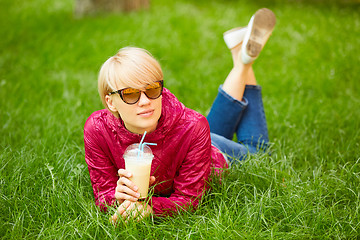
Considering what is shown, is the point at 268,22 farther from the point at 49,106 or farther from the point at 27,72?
the point at 27,72

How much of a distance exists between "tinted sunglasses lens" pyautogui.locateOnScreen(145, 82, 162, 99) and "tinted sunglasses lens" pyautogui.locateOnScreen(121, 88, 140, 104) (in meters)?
0.05

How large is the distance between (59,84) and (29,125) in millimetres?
1218

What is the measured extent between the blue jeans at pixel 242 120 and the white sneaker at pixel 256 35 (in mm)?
245

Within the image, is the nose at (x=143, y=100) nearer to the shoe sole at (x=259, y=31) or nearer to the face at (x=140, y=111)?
the face at (x=140, y=111)

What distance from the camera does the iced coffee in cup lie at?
1.95 metres

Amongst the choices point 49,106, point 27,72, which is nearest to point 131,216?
point 49,106

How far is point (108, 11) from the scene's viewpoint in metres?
6.74

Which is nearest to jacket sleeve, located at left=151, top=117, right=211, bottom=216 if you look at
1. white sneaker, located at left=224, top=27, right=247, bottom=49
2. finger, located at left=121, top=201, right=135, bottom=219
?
finger, located at left=121, top=201, right=135, bottom=219

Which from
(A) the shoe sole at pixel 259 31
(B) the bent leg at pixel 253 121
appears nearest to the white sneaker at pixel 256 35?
(A) the shoe sole at pixel 259 31

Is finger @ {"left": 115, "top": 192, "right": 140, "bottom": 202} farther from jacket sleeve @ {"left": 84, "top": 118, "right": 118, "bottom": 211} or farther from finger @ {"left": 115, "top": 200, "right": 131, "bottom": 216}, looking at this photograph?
jacket sleeve @ {"left": 84, "top": 118, "right": 118, "bottom": 211}

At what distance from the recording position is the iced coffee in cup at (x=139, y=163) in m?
1.95

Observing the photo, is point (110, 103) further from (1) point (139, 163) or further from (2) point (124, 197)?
(2) point (124, 197)

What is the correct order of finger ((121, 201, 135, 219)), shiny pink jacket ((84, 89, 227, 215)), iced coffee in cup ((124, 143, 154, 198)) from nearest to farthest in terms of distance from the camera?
iced coffee in cup ((124, 143, 154, 198)) → finger ((121, 201, 135, 219)) → shiny pink jacket ((84, 89, 227, 215))

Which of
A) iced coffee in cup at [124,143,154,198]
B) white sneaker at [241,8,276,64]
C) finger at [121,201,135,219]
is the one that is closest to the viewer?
iced coffee in cup at [124,143,154,198]
